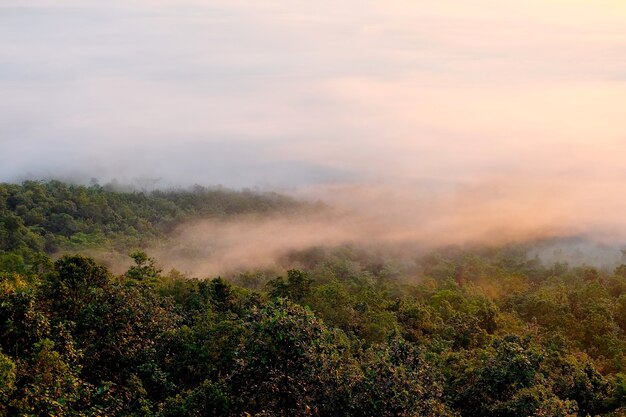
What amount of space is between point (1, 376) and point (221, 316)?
20.6m

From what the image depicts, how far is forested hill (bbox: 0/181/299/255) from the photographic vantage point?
309 ft

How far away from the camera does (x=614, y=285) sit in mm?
82188

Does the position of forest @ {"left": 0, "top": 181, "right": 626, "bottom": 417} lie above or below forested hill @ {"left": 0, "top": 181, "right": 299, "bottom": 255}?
above

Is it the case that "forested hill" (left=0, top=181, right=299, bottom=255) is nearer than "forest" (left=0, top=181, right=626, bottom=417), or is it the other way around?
"forest" (left=0, top=181, right=626, bottom=417)

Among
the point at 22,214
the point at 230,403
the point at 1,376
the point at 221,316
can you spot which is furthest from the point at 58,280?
the point at 22,214

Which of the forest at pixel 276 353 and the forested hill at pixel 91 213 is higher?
the forest at pixel 276 353

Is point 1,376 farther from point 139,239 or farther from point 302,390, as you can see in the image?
point 139,239

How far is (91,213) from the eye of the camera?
119 meters

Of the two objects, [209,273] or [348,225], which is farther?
[348,225]

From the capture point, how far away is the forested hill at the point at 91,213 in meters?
94.1

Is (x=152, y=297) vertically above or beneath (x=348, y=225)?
above

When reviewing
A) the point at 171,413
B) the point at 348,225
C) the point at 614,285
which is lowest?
the point at 348,225

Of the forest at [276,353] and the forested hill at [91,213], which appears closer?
the forest at [276,353]

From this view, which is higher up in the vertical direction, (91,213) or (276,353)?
(276,353)
